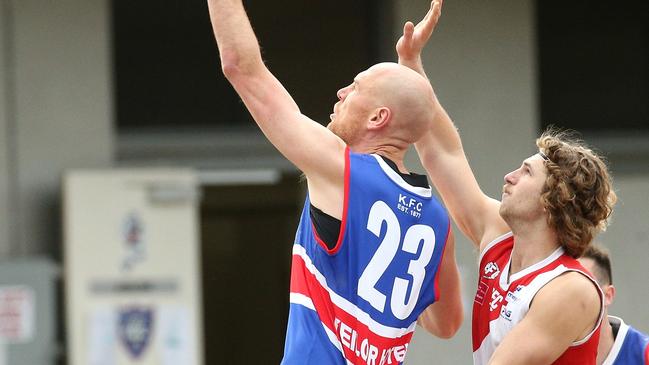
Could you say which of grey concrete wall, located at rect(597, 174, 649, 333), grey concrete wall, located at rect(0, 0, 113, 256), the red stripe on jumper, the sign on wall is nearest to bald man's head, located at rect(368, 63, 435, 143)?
the red stripe on jumper

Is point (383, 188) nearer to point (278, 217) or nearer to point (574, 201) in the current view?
point (574, 201)

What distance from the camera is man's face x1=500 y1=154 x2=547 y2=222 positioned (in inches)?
120

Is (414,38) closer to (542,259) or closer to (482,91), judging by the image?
(542,259)

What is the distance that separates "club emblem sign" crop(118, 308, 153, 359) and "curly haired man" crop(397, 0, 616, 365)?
4.10 meters

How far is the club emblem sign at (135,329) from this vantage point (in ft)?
23.2

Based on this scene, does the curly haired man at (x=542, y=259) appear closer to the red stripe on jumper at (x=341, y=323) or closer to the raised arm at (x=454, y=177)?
the raised arm at (x=454, y=177)

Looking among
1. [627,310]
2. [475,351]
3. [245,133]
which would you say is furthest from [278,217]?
[475,351]

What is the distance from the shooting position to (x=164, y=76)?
7395mm

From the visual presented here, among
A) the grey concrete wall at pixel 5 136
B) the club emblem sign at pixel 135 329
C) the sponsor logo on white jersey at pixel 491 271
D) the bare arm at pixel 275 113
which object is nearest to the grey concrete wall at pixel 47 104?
the grey concrete wall at pixel 5 136

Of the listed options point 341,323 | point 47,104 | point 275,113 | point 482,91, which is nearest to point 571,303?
point 341,323

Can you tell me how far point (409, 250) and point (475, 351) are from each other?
0.48m

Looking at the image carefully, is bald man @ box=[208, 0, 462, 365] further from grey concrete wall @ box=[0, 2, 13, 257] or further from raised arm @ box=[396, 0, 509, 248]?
grey concrete wall @ box=[0, 2, 13, 257]

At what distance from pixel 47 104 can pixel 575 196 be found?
15.0 ft

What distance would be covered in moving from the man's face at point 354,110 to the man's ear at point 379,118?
0.05 ft
